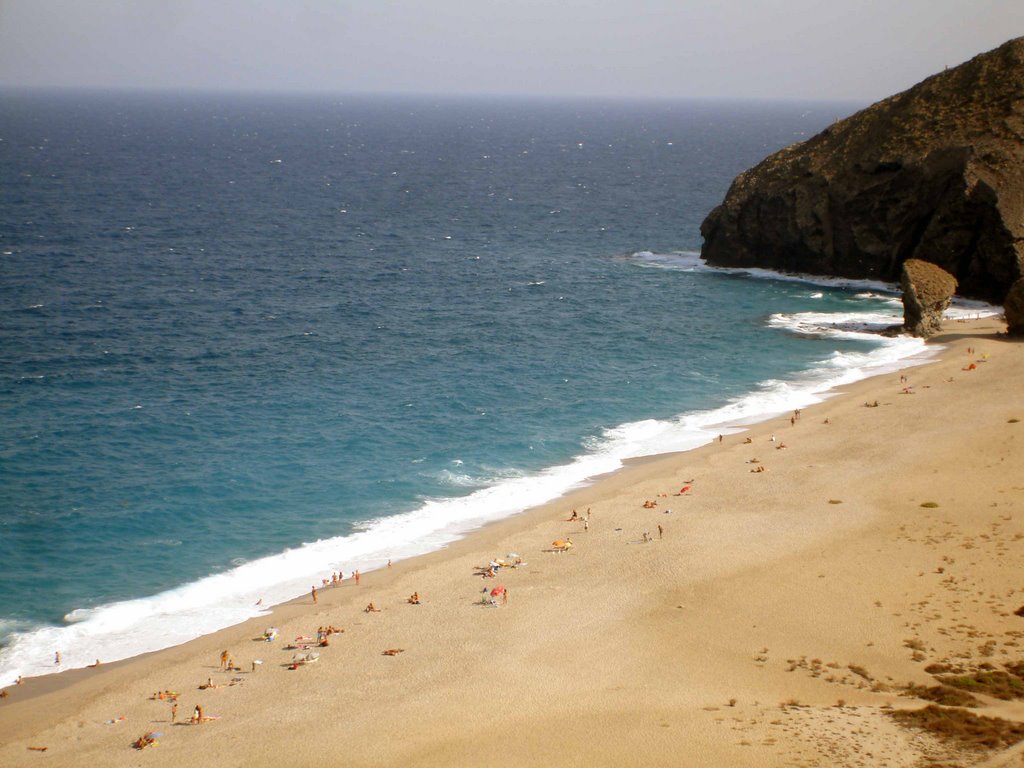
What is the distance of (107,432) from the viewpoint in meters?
50.7

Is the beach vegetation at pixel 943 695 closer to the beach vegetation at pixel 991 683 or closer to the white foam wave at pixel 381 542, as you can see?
the beach vegetation at pixel 991 683

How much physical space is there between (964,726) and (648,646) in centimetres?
983

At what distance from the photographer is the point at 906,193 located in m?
78.6

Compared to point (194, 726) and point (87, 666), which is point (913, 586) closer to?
point (194, 726)

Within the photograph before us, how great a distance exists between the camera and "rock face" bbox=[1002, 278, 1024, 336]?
6284 cm

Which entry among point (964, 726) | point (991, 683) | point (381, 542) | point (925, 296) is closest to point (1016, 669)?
point (991, 683)

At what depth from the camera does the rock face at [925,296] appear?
6675 centimetres

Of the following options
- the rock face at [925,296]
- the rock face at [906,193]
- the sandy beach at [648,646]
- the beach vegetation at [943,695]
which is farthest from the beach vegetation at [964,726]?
the rock face at [906,193]

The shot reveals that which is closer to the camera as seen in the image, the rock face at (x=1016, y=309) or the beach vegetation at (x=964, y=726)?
the beach vegetation at (x=964, y=726)

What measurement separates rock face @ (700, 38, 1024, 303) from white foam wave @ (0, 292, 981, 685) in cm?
1450

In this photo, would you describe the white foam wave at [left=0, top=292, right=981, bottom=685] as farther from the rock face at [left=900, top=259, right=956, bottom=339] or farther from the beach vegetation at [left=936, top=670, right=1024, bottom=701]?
the beach vegetation at [left=936, top=670, right=1024, bottom=701]

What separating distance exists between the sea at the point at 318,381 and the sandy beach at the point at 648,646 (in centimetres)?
385

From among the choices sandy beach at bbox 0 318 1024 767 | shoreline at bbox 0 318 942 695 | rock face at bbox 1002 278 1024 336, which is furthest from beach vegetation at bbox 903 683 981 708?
rock face at bbox 1002 278 1024 336

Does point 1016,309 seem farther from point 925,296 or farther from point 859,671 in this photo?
point 859,671
